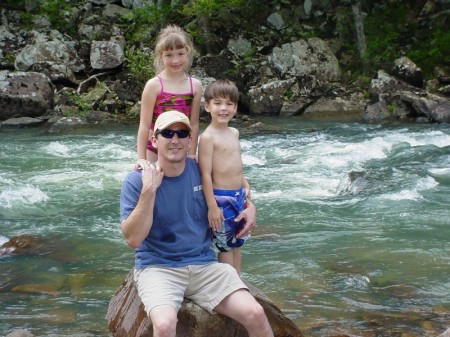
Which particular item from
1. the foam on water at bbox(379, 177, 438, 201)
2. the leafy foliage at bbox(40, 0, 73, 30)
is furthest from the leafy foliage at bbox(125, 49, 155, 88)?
the foam on water at bbox(379, 177, 438, 201)

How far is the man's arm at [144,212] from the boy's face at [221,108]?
0.69m

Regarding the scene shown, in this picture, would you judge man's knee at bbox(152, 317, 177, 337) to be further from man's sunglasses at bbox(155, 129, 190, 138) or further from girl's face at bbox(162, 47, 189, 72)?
girl's face at bbox(162, 47, 189, 72)

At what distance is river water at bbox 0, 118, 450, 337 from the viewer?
558 cm

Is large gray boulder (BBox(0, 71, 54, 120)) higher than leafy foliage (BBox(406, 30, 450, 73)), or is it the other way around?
leafy foliage (BBox(406, 30, 450, 73))

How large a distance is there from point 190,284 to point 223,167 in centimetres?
82

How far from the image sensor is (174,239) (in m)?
3.94

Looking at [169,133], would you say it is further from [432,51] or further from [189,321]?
[432,51]

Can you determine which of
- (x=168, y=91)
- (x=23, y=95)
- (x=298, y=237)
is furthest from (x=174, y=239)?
(x=23, y=95)

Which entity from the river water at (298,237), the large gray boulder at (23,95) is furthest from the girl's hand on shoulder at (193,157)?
the large gray boulder at (23,95)

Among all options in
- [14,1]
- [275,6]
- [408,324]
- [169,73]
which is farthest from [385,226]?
[14,1]

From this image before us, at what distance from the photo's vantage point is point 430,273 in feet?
21.2

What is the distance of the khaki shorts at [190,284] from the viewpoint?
3752 millimetres

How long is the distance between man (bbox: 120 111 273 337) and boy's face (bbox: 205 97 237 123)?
0.40m

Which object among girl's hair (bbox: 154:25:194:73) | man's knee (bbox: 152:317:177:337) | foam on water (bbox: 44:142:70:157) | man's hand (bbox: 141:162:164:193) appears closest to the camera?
man's knee (bbox: 152:317:177:337)
